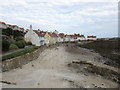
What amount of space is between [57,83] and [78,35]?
100m

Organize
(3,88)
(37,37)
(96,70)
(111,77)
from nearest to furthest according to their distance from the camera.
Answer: (3,88) < (111,77) < (96,70) < (37,37)

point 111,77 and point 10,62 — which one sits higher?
point 10,62

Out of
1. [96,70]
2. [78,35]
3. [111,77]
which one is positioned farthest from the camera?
[78,35]

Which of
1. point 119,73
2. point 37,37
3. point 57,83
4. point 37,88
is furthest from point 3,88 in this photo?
point 37,37

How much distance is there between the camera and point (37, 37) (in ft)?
142

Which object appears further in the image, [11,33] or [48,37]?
[48,37]

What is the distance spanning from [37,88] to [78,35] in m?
101

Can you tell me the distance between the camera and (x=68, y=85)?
940cm

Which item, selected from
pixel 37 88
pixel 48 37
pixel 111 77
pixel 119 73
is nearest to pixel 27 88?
pixel 37 88

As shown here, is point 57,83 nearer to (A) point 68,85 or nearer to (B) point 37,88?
(A) point 68,85

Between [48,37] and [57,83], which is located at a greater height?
[48,37]

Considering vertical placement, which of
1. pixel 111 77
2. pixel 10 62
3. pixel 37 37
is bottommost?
pixel 111 77

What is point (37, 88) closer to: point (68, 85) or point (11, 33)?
point (68, 85)

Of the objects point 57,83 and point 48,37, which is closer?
point 57,83
